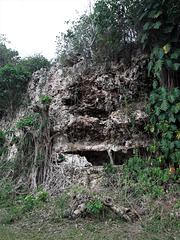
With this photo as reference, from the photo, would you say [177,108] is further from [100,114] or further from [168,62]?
[100,114]

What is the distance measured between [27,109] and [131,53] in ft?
15.6

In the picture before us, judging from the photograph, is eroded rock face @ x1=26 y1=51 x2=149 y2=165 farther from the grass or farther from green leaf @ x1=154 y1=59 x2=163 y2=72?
the grass

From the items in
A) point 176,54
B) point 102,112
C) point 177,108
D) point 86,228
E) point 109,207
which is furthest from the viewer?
point 102,112

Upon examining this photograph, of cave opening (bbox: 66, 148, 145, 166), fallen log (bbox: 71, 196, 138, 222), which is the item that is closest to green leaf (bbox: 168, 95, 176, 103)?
cave opening (bbox: 66, 148, 145, 166)

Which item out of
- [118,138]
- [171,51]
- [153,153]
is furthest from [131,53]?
[153,153]

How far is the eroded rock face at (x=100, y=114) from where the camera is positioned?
4570 millimetres

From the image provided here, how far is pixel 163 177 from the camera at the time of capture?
11.8 ft

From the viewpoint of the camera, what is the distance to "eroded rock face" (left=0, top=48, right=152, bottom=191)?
15.0 ft

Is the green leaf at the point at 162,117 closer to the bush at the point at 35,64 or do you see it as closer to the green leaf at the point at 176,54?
the green leaf at the point at 176,54

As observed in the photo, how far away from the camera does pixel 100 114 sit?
17.4ft

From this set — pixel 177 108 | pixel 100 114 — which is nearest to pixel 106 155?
pixel 100 114

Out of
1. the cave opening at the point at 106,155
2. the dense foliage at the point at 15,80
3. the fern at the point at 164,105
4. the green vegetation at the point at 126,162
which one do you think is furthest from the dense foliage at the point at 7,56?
the fern at the point at 164,105

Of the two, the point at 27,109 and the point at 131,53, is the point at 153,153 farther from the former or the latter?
the point at 27,109

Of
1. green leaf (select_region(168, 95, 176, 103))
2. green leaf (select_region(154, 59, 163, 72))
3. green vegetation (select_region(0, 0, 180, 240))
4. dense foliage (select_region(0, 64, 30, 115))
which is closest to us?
green vegetation (select_region(0, 0, 180, 240))
